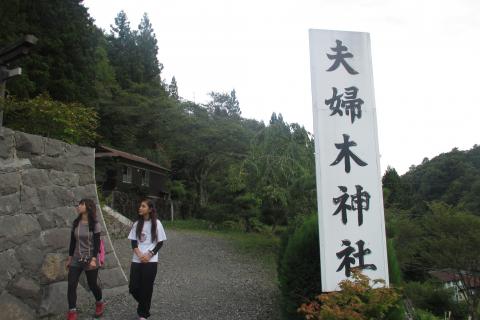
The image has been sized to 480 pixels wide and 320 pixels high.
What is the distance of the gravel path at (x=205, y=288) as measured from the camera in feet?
18.4

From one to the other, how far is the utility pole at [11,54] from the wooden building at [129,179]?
1212cm

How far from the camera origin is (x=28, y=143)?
5430mm

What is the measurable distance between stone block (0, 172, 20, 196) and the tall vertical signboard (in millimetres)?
3514

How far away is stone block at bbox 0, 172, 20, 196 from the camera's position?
16.4ft

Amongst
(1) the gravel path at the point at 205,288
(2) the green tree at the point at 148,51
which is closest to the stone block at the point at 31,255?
(1) the gravel path at the point at 205,288

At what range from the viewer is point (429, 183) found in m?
29.3

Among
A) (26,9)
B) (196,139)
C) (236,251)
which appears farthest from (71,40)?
(236,251)

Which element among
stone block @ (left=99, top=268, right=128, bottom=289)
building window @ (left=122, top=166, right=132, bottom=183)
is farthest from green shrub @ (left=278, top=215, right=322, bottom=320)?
building window @ (left=122, top=166, right=132, bottom=183)

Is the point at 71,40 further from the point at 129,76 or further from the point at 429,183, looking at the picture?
the point at 429,183

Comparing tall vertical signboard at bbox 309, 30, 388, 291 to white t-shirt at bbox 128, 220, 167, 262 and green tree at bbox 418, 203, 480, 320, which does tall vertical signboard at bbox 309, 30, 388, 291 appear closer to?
white t-shirt at bbox 128, 220, 167, 262

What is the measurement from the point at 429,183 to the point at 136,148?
767 inches

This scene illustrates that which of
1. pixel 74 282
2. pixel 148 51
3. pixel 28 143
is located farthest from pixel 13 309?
pixel 148 51

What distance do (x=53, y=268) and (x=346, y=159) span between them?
3698 mm

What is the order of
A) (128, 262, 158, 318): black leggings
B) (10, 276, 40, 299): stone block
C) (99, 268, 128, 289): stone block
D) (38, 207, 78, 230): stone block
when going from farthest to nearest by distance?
(99, 268, 128, 289): stone block, (38, 207, 78, 230): stone block, (10, 276, 40, 299): stone block, (128, 262, 158, 318): black leggings
